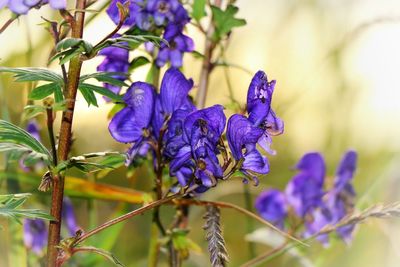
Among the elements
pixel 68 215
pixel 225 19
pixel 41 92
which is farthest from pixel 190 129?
pixel 68 215

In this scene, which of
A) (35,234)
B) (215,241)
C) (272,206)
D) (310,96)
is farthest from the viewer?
(310,96)

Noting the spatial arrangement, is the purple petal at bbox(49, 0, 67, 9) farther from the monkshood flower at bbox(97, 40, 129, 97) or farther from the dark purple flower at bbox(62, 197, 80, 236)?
the dark purple flower at bbox(62, 197, 80, 236)

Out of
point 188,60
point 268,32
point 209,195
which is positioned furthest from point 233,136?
point 268,32

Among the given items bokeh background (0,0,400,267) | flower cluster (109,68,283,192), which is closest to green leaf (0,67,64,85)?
flower cluster (109,68,283,192)

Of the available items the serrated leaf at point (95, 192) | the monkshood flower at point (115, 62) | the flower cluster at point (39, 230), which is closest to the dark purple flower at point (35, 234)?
the flower cluster at point (39, 230)

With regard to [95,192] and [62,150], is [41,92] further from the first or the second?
[95,192]

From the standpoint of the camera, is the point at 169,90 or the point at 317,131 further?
the point at 317,131

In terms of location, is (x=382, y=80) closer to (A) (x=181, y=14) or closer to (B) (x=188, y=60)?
(B) (x=188, y=60)
